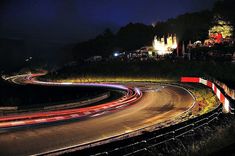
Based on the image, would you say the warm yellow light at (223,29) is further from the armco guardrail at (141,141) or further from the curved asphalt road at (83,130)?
the armco guardrail at (141,141)

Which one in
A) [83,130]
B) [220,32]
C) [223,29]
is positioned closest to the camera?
[83,130]

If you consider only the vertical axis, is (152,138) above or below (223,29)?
below

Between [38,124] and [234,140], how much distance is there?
11.5 metres

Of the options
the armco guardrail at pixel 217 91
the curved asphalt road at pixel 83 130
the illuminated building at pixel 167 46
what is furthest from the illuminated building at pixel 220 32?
the curved asphalt road at pixel 83 130

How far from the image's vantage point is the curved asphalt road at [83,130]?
17297 mm

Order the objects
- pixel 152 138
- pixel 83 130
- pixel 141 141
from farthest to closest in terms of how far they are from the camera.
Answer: pixel 83 130 → pixel 152 138 → pixel 141 141

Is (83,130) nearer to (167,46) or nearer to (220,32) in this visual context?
(220,32)

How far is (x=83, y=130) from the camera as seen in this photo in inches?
835

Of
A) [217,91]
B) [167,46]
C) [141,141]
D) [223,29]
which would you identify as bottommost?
[217,91]

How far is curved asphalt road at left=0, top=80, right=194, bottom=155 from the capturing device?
17297 mm

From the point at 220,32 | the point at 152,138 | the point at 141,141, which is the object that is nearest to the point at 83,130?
the point at 152,138

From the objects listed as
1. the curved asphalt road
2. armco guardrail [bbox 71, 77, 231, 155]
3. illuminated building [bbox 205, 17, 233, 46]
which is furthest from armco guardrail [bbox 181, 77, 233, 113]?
illuminated building [bbox 205, 17, 233, 46]

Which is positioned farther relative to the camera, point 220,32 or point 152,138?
point 220,32

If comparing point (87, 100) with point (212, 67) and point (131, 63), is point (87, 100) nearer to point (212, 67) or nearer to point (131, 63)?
point (212, 67)
